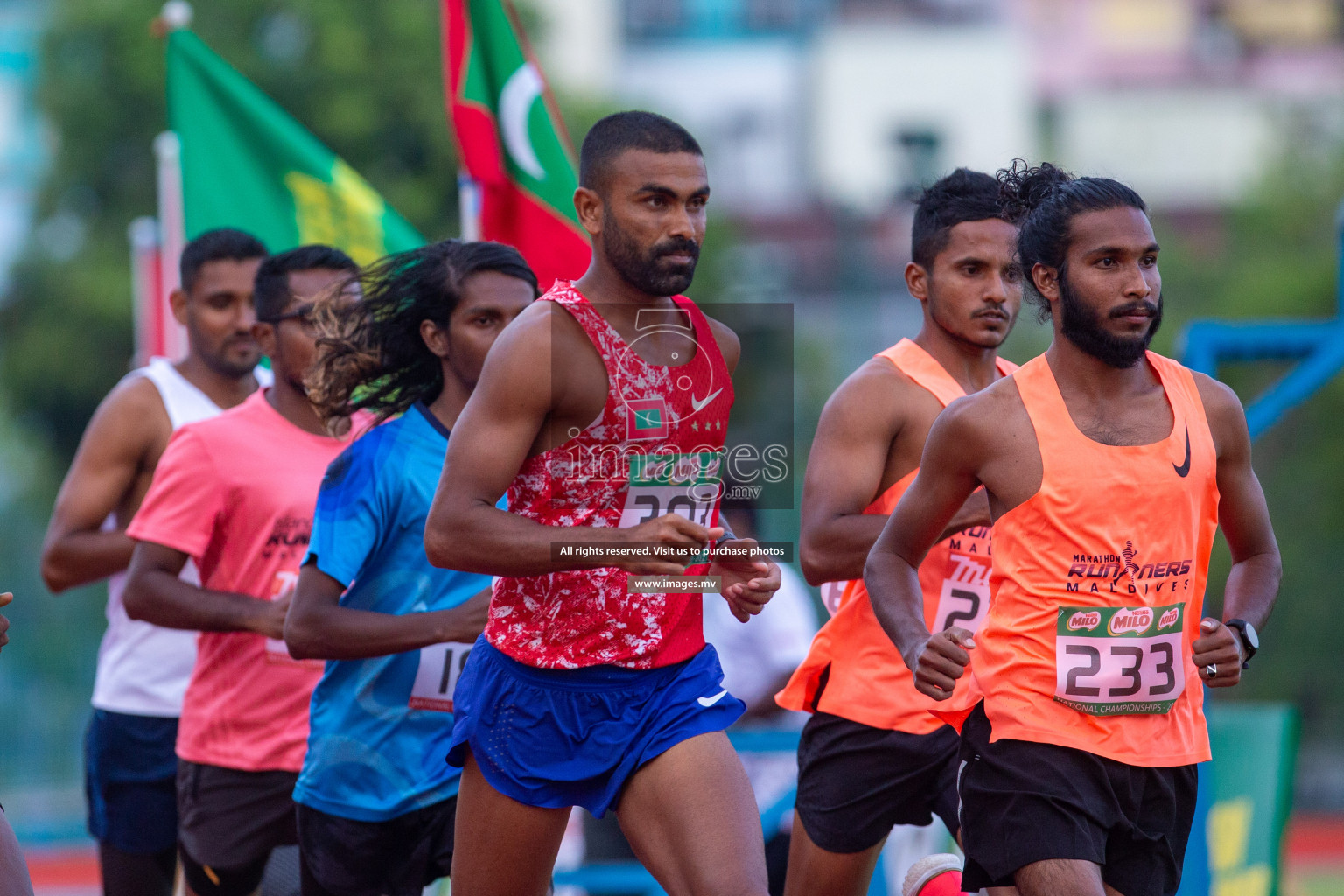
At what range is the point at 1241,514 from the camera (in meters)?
4.04

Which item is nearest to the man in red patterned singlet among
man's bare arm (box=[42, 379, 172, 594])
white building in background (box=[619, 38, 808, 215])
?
man's bare arm (box=[42, 379, 172, 594])

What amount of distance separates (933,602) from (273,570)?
2049mm

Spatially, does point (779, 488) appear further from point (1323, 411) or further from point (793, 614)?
point (1323, 411)

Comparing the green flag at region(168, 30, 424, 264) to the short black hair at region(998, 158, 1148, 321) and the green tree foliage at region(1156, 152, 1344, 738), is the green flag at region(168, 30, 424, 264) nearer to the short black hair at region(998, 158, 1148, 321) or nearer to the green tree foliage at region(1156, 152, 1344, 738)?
the short black hair at region(998, 158, 1148, 321)

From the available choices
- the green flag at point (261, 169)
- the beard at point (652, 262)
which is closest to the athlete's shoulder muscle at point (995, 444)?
the beard at point (652, 262)

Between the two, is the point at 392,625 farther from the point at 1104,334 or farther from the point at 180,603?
the point at 1104,334

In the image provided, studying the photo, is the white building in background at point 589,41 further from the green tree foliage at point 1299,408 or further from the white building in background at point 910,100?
the green tree foliage at point 1299,408

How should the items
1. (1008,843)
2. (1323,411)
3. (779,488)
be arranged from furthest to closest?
(1323,411)
(779,488)
(1008,843)

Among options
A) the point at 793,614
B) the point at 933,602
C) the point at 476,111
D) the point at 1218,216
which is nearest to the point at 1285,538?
the point at 793,614

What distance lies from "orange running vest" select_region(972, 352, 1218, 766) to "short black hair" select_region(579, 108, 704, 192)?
3.47 ft

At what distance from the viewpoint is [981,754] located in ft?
12.6

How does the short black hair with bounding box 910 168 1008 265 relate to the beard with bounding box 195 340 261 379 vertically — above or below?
above

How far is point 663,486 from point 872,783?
1.27 m

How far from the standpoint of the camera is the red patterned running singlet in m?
3.86
